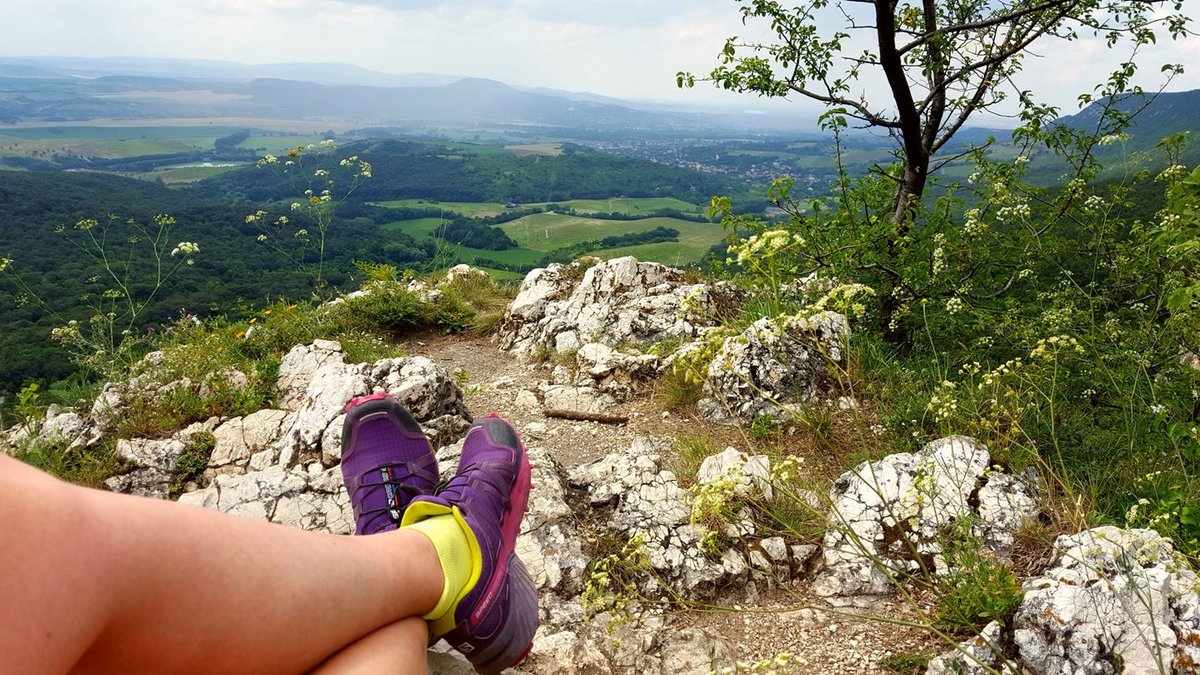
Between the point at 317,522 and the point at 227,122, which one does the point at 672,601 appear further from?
the point at 227,122

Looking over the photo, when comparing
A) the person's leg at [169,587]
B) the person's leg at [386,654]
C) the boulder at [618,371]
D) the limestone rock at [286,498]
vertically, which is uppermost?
the person's leg at [169,587]

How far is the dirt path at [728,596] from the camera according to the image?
2717 millimetres

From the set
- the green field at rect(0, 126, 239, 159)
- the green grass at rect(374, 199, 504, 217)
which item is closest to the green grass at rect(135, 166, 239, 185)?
the green grass at rect(374, 199, 504, 217)

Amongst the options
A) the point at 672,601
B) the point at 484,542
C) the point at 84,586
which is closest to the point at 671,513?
the point at 672,601

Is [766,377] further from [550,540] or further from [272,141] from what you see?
[272,141]

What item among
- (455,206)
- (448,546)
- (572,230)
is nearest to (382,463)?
(448,546)

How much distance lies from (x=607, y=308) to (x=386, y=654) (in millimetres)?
5884

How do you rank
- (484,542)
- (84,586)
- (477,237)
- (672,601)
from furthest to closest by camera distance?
(477,237)
(672,601)
(484,542)
(84,586)

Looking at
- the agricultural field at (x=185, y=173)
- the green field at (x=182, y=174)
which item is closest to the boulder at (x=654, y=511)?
the agricultural field at (x=185, y=173)

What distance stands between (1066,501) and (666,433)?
2.69 m

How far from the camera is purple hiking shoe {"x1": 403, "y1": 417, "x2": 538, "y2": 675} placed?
2275 millimetres

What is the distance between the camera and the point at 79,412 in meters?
5.12

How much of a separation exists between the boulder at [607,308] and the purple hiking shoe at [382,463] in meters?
3.52

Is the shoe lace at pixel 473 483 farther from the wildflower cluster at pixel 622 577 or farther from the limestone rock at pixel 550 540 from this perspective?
the wildflower cluster at pixel 622 577
